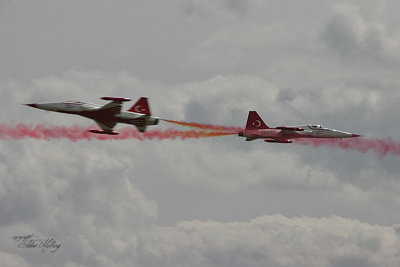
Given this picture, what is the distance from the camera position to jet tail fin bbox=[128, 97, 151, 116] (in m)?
121

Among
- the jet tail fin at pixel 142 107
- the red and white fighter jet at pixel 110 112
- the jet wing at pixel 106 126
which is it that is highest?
the jet tail fin at pixel 142 107

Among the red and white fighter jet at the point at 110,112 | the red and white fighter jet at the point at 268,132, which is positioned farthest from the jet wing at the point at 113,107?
the red and white fighter jet at the point at 268,132

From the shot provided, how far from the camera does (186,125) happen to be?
126750 mm

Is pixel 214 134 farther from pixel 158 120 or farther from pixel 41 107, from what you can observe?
pixel 41 107

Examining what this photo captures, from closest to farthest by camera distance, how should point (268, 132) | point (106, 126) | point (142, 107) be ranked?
point (142, 107) → point (106, 126) → point (268, 132)

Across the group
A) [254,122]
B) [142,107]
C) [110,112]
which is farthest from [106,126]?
[254,122]

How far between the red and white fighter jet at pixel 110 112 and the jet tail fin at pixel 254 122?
1651cm

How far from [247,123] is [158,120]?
1612cm

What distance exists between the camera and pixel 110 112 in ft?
399

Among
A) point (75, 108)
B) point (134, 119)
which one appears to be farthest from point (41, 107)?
point (134, 119)

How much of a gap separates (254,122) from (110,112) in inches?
873

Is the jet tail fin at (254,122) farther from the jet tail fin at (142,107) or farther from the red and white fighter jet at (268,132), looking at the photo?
the jet tail fin at (142,107)

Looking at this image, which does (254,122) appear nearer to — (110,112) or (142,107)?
(142,107)

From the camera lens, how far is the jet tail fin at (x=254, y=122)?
429 feet
